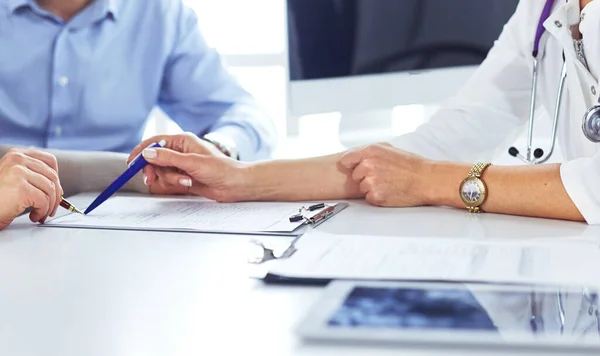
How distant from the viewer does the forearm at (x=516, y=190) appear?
38.0 inches

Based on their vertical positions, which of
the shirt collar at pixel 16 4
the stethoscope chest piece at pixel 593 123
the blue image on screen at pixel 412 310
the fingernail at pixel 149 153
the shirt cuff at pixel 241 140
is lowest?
the shirt cuff at pixel 241 140

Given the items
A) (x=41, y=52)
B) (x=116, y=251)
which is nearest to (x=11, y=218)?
(x=116, y=251)

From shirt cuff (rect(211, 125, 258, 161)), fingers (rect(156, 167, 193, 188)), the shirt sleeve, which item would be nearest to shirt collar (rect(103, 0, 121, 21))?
the shirt sleeve

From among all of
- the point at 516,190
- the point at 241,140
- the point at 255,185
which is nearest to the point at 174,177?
the point at 255,185

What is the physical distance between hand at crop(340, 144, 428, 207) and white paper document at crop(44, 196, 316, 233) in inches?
4.3

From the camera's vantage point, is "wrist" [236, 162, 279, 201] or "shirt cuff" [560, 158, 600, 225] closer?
"shirt cuff" [560, 158, 600, 225]

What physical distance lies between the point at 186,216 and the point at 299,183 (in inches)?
7.9

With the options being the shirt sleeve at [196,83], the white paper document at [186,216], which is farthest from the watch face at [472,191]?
the shirt sleeve at [196,83]

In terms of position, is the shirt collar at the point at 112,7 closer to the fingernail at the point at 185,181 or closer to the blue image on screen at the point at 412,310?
the fingernail at the point at 185,181

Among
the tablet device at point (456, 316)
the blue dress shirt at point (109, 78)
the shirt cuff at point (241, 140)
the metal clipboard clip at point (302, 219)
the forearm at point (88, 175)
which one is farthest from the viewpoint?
the blue dress shirt at point (109, 78)

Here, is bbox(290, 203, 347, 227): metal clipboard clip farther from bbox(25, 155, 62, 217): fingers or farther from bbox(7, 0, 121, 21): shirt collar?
bbox(7, 0, 121, 21): shirt collar

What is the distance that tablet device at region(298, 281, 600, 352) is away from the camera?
1.70ft

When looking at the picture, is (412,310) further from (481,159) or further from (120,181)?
(481,159)

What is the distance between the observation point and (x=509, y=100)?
1375mm
